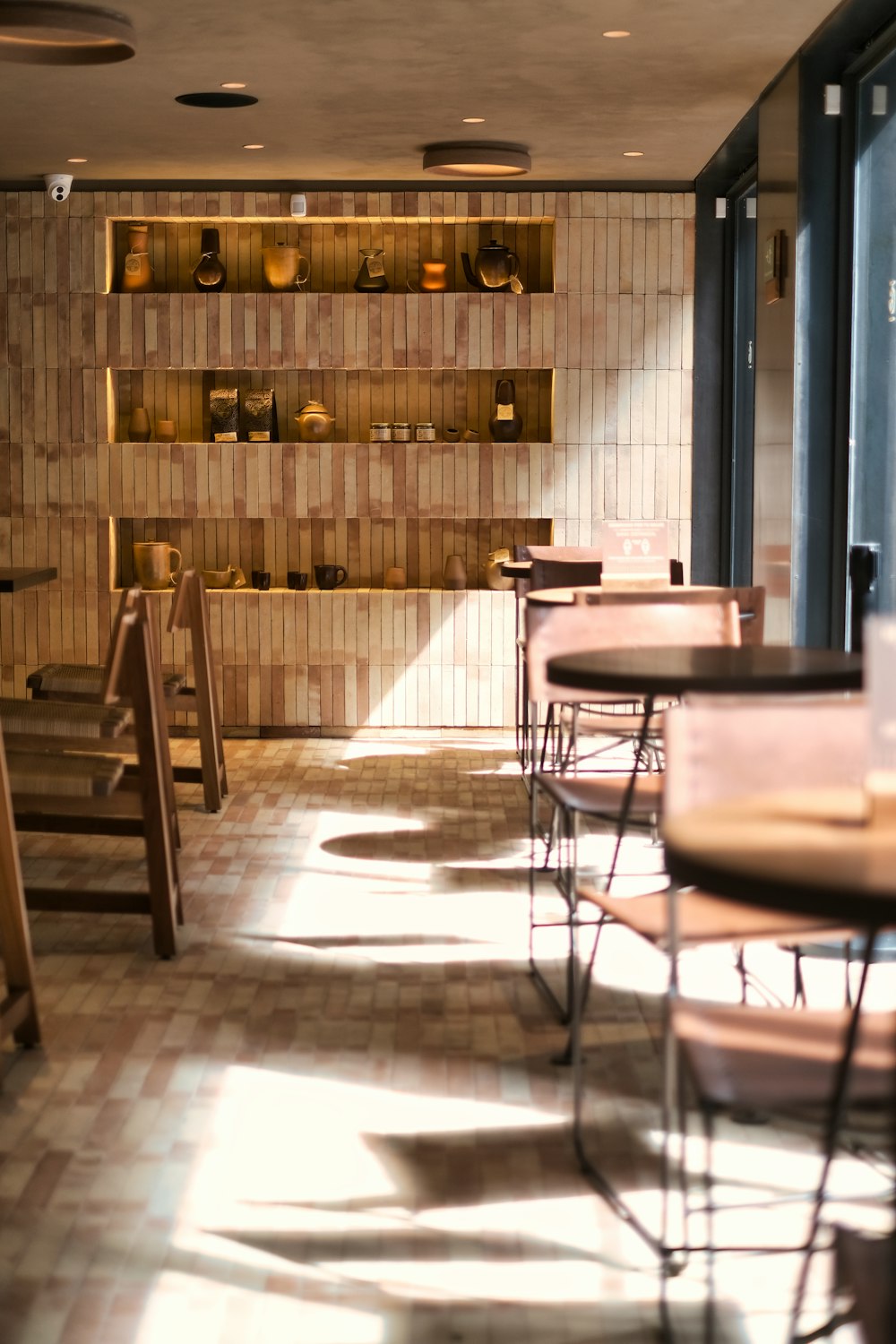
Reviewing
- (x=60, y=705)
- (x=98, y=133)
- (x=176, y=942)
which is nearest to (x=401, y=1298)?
(x=176, y=942)

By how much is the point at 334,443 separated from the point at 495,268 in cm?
126

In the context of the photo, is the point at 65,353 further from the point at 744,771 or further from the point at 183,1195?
the point at 744,771

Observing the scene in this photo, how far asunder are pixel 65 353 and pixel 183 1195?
6214 millimetres

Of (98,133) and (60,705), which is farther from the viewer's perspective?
(98,133)

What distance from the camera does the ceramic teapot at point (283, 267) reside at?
820 centimetres

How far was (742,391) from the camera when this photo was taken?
26.4 feet

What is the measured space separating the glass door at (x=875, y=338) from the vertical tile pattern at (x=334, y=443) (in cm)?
278

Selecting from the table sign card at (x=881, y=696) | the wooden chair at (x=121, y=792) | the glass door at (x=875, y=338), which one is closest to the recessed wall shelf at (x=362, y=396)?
the glass door at (x=875, y=338)

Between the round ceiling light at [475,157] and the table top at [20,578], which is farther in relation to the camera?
the round ceiling light at [475,157]

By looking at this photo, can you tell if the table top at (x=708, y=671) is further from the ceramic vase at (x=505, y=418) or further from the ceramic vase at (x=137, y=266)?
the ceramic vase at (x=137, y=266)

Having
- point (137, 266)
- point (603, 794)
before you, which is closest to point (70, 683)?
point (603, 794)

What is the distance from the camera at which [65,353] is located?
815 centimetres

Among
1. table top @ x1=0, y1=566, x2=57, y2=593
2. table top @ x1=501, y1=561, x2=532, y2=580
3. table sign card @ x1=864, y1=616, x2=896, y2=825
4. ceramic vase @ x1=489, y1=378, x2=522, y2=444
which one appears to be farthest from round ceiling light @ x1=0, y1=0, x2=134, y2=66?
table sign card @ x1=864, y1=616, x2=896, y2=825

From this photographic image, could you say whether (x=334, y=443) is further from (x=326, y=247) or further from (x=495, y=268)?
(x=495, y=268)
